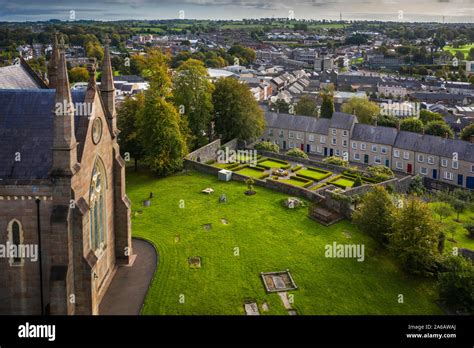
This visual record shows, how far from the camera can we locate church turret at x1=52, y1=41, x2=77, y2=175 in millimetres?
24031

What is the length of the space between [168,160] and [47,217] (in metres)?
32.0

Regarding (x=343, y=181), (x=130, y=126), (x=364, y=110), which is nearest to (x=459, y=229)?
(x=343, y=181)

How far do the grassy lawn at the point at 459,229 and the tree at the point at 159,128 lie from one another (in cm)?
3034

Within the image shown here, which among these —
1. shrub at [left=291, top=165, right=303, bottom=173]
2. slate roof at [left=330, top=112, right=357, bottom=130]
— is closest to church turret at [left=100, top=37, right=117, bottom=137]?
shrub at [left=291, top=165, right=303, bottom=173]

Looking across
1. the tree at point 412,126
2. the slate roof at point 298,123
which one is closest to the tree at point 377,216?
the slate roof at point 298,123

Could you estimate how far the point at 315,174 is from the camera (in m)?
61.6

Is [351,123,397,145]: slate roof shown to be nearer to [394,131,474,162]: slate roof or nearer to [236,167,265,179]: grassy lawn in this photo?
[394,131,474,162]: slate roof

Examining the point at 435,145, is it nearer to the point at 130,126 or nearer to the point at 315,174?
the point at 315,174

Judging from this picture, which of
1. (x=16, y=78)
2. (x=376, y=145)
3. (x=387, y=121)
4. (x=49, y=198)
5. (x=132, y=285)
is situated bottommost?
(x=132, y=285)

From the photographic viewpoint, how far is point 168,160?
56875 millimetres

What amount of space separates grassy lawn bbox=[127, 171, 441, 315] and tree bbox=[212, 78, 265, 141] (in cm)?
2351

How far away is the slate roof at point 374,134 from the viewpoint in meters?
73.7

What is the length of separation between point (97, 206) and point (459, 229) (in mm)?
36359
